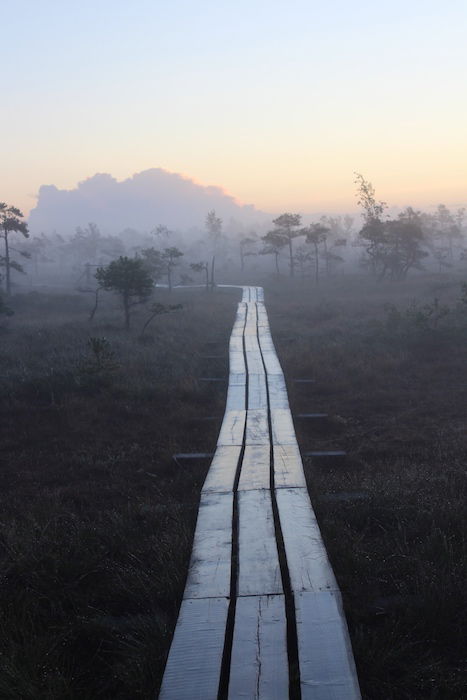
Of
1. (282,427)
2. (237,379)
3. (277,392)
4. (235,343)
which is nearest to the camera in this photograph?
(282,427)

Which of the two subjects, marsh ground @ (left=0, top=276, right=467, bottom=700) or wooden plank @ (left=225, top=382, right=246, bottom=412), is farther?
wooden plank @ (left=225, top=382, right=246, bottom=412)

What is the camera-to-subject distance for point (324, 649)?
150 inches

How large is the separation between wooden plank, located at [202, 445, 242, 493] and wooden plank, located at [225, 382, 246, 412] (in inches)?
106

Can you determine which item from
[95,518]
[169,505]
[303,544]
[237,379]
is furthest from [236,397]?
[303,544]

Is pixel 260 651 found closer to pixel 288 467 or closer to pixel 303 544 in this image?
pixel 303 544

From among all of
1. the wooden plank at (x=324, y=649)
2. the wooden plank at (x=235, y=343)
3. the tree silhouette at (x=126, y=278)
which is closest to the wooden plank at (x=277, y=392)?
the wooden plank at (x=235, y=343)

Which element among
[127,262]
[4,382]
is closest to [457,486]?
[4,382]

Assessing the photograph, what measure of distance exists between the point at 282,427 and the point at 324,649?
20.4 feet

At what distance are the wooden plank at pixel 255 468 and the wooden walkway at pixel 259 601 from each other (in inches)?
0.6

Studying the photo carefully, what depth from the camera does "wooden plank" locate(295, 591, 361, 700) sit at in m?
3.44

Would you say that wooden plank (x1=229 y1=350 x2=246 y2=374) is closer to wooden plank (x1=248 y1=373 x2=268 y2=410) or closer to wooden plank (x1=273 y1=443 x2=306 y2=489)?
wooden plank (x1=248 y1=373 x2=268 y2=410)

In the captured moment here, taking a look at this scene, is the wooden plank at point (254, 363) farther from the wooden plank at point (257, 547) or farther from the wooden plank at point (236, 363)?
the wooden plank at point (257, 547)

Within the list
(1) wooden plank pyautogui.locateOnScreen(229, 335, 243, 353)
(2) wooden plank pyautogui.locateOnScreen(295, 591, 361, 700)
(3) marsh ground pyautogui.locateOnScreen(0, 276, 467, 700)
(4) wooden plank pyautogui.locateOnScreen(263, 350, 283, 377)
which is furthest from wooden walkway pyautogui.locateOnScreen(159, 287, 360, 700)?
(1) wooden plank pyautogui.locateOnScreen(229, 335, 243, 353)

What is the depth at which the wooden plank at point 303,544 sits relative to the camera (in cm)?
462
